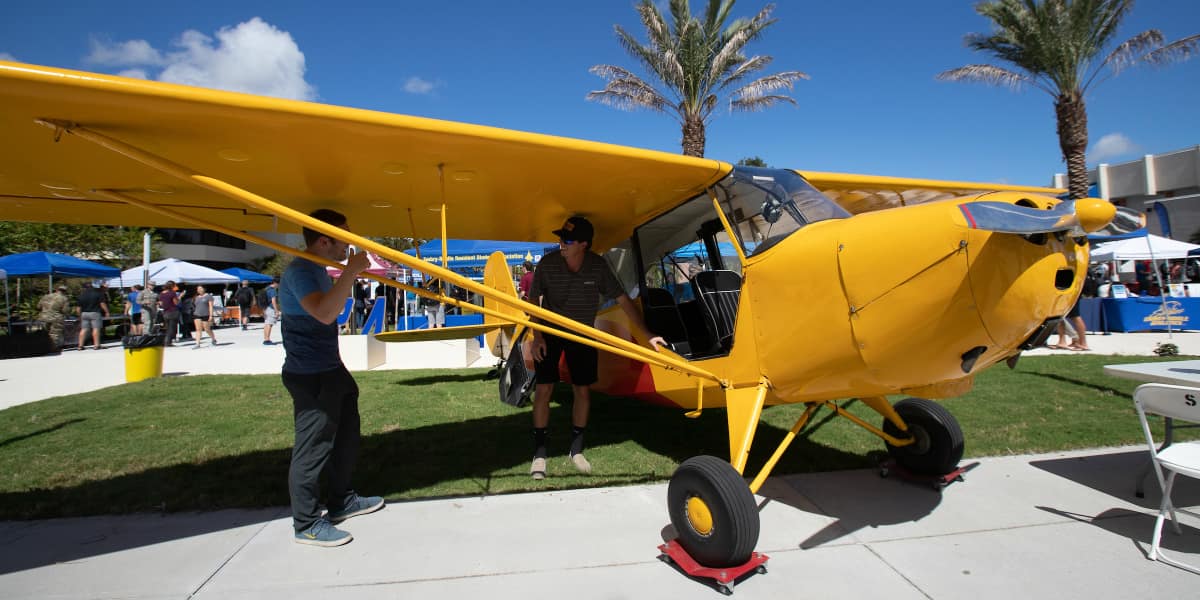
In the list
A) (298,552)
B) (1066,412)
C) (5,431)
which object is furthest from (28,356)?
(1066,412)

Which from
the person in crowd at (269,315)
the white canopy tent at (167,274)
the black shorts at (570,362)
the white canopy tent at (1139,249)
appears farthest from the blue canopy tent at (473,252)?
the white canopy tent at (1139,249)

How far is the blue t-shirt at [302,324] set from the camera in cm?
303

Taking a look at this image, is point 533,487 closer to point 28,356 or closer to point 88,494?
point 88,494

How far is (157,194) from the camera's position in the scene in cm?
354

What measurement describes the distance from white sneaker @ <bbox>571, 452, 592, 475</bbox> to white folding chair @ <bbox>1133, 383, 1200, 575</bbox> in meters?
3.20

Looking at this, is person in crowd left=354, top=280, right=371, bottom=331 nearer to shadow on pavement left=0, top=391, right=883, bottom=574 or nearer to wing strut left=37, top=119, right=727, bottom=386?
shadow on pavement left=0, top=391, right=883, bottom=574

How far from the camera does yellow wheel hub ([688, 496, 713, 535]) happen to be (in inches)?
105

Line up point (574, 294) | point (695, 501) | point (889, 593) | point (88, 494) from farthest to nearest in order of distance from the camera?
point (574, 294) < point (88, 494) < point (695, 501) < point (889, 593)

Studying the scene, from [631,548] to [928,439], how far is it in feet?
7.42

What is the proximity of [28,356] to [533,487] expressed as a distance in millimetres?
16438

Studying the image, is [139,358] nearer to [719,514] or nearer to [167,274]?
[719,514]

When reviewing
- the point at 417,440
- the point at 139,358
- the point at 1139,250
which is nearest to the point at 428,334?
the point at 417,440

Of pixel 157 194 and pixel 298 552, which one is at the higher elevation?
pixel 157 194

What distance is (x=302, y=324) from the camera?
3.08m
